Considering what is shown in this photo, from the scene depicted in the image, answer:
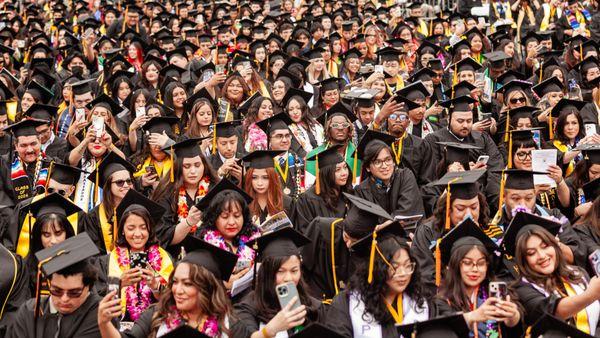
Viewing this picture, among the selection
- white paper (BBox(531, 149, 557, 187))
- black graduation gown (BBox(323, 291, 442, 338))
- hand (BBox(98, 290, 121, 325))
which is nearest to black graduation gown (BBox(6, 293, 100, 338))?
hand (BBox(98, 290, 121, 325))

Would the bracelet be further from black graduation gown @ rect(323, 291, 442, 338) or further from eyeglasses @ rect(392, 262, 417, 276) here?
eyeglasses @ rect(392, 262, 417, 276)

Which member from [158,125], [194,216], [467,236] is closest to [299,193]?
[158,125]

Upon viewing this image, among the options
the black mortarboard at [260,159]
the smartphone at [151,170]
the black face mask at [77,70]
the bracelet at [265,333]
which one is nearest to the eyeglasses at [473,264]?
the bracelet at [265,333]

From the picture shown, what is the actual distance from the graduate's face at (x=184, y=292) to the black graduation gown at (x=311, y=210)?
2.17 meters

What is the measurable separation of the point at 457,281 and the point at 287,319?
1.17 m

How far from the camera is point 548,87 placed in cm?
982

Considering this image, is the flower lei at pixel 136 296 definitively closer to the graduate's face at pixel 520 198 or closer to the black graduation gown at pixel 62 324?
the black graduation gown at pixel 62 324

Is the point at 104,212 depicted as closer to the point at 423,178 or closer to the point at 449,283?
the point at 449,283

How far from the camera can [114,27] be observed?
53.8 ft

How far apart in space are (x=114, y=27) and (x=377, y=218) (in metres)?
12.1

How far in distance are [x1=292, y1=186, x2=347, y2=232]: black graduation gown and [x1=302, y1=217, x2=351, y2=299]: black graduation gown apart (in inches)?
31.0

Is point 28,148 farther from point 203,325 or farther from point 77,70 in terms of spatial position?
point 77,70

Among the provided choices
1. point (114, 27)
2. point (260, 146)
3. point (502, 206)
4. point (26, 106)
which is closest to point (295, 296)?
point (502, 206)

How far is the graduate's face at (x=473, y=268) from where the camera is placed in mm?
4695
